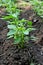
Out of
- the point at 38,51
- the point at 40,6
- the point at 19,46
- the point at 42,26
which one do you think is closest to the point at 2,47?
the point at 19,46

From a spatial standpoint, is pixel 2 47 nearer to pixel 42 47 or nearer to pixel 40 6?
pixel 42 47

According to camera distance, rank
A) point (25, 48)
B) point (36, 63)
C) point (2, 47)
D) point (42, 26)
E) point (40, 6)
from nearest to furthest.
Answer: point (36, 63)
point (25, 48)
point (2, 47)
point (42, 26)
point (40, 6)

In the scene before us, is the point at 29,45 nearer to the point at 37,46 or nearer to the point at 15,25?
the point at 37,46

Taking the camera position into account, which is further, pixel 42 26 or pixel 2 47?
pixel 42 26

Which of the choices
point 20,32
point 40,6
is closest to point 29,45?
point 20,32

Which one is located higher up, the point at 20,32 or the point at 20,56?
the point at 20,32

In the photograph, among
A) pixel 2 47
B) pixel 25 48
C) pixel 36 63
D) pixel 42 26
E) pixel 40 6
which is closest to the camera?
pixel 36 63

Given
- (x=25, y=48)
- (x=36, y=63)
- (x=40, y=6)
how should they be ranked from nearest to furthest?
(x=36, y=63), (x=25, y=48), (x=40, y=6)

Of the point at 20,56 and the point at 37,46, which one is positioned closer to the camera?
the point at 20,56

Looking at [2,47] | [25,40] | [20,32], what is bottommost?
[2,47]
